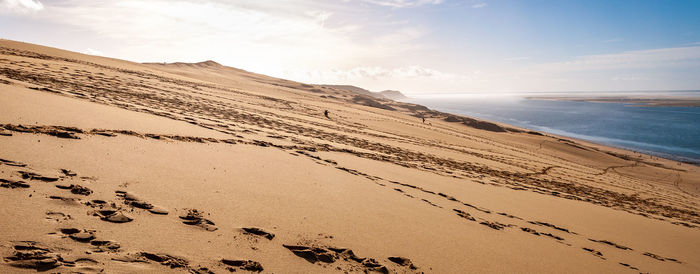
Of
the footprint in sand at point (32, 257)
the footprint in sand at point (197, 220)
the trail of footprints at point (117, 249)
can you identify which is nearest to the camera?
the footprint in sand at point (32, 257)

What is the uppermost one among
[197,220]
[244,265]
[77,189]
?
[77,189]

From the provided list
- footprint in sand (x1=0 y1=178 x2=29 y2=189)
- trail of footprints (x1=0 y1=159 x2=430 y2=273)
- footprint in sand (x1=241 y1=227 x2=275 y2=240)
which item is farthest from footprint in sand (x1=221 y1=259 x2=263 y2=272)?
footprint in sand (x1=0 y1=178 x2=29 y2=189)

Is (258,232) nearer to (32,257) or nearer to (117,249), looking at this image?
(117,249)

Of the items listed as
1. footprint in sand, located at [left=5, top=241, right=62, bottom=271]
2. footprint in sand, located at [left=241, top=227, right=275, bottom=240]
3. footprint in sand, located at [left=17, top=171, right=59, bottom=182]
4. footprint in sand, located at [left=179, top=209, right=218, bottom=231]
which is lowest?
footprint in sand, located at [left=241, top=227, right=275, bottom=240]

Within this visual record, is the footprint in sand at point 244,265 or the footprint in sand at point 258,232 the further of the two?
the footprint in sand at point 258,232

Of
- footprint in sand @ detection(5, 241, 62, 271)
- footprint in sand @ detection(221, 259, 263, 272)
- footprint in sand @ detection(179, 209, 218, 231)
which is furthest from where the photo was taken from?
footprint in sand @ detection(179, 209, 218, 231)

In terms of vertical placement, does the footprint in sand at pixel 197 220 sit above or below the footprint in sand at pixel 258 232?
above

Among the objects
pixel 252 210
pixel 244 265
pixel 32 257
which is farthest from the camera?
pixel 252 210

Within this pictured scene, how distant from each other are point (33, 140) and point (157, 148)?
1.44 metres

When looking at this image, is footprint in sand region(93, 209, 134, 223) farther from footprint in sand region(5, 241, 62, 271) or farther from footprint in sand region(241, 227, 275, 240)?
footprint in sand region(241, 227, 275, 240)

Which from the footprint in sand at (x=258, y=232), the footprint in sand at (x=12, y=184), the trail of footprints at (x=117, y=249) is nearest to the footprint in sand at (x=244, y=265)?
the trail of footprints at (x=117, y=249)

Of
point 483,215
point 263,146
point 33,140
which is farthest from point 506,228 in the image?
point 33,140

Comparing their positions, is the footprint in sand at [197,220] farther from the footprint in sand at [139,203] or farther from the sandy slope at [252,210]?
the footprint in sand at [139,203]

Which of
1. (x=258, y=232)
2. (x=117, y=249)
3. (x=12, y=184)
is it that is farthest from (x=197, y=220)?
(x=12, y=184)
